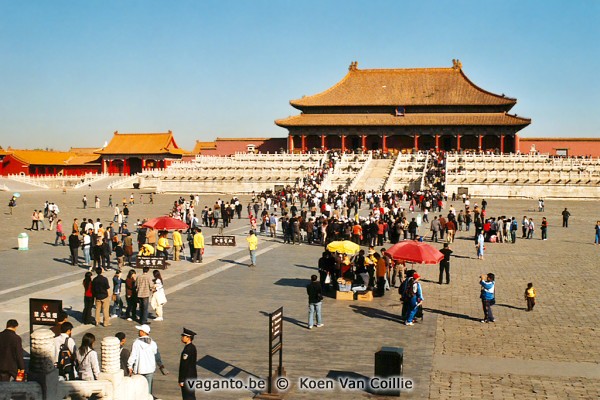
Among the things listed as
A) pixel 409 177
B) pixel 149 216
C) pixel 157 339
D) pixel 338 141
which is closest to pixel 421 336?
pixel 157 339

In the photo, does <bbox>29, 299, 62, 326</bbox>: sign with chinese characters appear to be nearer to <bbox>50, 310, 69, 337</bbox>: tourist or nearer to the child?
<bbox>50, 310, 69, 337</bbox>: tourist

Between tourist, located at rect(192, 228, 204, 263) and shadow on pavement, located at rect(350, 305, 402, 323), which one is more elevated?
tourist, located at rect(192, 228, 204, 263)

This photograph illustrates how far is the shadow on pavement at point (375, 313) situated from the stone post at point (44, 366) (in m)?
8.32

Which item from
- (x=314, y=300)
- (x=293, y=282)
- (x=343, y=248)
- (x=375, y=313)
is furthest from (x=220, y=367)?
(x=293, y=282)

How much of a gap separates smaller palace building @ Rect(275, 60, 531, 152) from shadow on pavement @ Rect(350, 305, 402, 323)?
5922 centimetres

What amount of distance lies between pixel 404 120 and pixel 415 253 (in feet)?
208

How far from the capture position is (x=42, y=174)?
3423 inches

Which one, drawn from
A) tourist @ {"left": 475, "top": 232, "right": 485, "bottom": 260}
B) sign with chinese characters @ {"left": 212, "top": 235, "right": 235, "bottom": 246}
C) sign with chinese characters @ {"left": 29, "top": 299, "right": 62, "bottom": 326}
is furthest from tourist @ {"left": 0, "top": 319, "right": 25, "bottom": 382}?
tourist @ {"left": 475, "top": 232, "right": 485, "bottom": 260}

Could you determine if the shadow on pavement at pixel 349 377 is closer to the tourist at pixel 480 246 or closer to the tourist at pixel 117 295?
the tourist at pixel 117 295

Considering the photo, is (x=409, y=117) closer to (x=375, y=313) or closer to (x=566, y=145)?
(x=566, y=145)

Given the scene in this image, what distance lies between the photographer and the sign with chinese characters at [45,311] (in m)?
11.4

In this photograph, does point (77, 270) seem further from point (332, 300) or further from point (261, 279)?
point (332, 300)

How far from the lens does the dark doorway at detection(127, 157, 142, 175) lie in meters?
88.4

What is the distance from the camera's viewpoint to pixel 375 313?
15.4 meters
